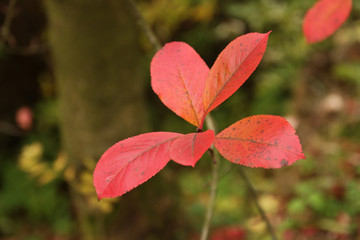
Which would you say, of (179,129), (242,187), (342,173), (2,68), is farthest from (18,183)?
(342,173)

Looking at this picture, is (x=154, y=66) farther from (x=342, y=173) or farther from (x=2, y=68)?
(x=2, y=68)

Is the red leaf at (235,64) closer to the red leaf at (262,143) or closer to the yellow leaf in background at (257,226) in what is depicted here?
the red leaf at (262,143)

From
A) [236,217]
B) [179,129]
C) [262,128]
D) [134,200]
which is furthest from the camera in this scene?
[179,129]

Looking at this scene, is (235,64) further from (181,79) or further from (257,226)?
(257,226)

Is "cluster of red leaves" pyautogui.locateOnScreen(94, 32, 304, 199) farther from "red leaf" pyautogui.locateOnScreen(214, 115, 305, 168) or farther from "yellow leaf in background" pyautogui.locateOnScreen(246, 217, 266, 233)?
"yellow leaf in background" pyautogui.locateOnScreen(246, 217, 266, 233)

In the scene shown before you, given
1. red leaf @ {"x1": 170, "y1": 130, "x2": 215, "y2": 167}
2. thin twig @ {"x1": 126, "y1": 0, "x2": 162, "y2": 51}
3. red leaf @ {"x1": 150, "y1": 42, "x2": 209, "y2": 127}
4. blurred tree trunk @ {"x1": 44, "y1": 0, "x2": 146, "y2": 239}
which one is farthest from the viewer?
blurred tree trunk @ {"x1": 44, "y1": 0, "x2": 146, "y2": 239}

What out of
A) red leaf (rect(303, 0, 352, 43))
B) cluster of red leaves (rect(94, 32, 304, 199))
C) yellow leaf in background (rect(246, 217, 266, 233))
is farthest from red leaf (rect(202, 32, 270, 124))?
yellow leaf in background (rect(246, 217, 266, 233))

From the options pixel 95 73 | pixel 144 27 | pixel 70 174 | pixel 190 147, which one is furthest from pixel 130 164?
pixel 70 174
